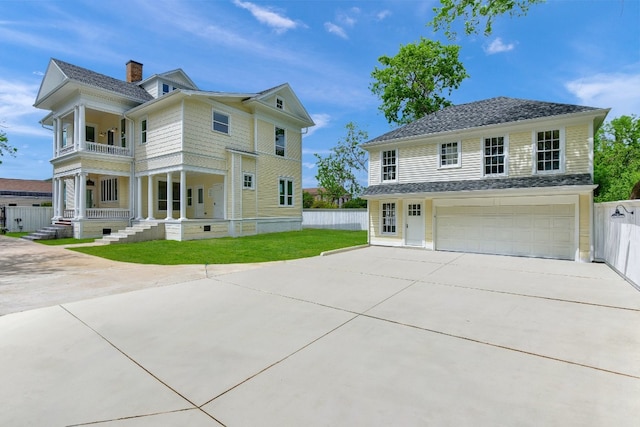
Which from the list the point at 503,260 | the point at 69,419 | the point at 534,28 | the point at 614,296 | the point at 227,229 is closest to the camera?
the point at 69,419

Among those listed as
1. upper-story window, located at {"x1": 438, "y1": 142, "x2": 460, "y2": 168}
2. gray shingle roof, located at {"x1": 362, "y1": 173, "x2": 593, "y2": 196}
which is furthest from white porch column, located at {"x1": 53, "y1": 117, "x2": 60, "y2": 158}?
upper-story window, located at {"x1": 438, "y1": 142, "x2": 460, "y2": 168}

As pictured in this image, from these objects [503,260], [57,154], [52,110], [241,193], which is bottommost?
[503,260]

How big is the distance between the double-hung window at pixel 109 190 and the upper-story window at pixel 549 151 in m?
23.6

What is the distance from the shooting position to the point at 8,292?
649 cm

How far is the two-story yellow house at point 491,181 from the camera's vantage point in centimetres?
1122

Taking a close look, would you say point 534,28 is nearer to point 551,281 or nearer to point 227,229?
point 551,281

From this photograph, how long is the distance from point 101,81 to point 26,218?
40.8 ft

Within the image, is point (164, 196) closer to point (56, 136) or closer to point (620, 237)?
point (56, 136)

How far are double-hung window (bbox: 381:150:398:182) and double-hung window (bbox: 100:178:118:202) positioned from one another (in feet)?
56.7

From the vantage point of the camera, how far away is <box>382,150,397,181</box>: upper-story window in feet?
51.7

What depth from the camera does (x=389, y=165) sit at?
15.9 metres

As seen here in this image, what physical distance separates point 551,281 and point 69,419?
9.50 metres

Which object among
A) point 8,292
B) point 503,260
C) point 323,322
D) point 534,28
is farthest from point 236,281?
point 534,28

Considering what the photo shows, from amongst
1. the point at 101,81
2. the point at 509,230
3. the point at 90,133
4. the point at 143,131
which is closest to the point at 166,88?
the point at 101,81
